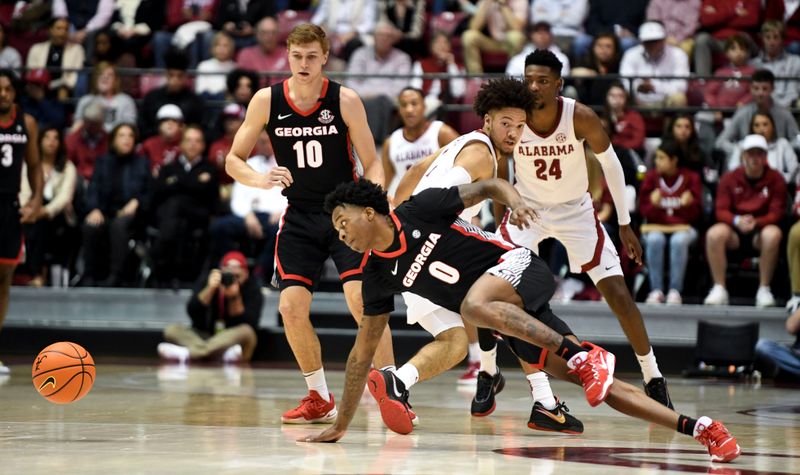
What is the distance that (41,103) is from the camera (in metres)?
14.7

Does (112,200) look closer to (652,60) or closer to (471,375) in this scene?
(471,375)

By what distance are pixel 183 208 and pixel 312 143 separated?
582 cm

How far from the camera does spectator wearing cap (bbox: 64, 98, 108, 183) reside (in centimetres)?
1385

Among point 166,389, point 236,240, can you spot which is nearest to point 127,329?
point 236,240

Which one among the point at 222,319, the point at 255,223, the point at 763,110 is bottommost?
the point at 222,319

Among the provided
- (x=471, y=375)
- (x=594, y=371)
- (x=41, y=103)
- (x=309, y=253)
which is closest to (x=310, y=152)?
(x=309, y=253)

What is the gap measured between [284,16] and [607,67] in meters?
4.50

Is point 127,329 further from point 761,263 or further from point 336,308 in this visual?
point 761,263

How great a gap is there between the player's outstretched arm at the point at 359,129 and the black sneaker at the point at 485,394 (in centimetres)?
145

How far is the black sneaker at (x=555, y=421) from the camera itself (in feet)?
22.1

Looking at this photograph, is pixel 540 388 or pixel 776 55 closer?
pixel 540 388

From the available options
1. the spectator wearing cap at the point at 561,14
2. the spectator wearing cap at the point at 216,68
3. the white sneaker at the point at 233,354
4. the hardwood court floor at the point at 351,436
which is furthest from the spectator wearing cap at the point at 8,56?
Answer: the hardwood court floor at the point at 351,436

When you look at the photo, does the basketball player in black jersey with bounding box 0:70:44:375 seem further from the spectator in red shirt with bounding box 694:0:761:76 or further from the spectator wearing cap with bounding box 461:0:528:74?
the spectator in red shirt with bounding box 694:0:761:76

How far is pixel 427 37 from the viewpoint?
15047 millimetres
